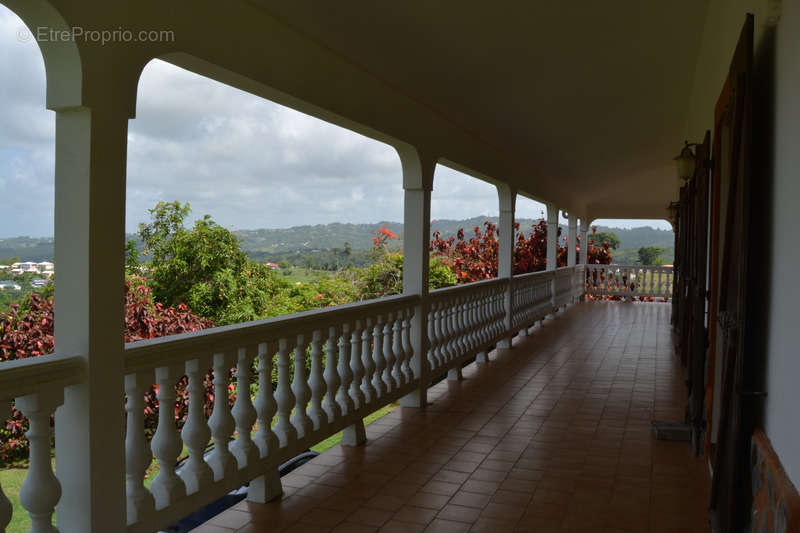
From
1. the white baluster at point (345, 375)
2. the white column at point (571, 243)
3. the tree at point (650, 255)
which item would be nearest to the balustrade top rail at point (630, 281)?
the white column at point (571, 243)

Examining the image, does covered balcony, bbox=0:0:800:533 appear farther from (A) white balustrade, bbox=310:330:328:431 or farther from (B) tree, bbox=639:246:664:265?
(B) tree, bbox=639:246:664:265

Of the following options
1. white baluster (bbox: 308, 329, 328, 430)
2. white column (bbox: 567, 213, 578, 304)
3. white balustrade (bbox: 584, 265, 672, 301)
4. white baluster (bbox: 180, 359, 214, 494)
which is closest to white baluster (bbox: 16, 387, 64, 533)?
white baluster (bbox: 180, 359, 214, 494)

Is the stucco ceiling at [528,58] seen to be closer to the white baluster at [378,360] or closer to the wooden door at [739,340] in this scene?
the wooden door at [739,340]

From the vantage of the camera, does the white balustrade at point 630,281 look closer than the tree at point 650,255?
Yes

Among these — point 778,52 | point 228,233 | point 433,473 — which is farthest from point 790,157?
point 228,233

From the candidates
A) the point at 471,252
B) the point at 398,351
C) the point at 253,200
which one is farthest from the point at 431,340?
the point at 253,200

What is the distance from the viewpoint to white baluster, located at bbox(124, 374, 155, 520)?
8.70ft

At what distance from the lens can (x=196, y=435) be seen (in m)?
3.06

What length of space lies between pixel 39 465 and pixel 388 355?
326 cm

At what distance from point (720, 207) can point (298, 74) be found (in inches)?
107

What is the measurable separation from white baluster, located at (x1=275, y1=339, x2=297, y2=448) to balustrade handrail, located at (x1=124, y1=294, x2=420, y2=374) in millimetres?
112

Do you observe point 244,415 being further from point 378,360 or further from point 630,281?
point 630,281

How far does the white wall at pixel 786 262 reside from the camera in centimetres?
172

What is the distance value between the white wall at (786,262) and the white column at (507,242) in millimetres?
7132
